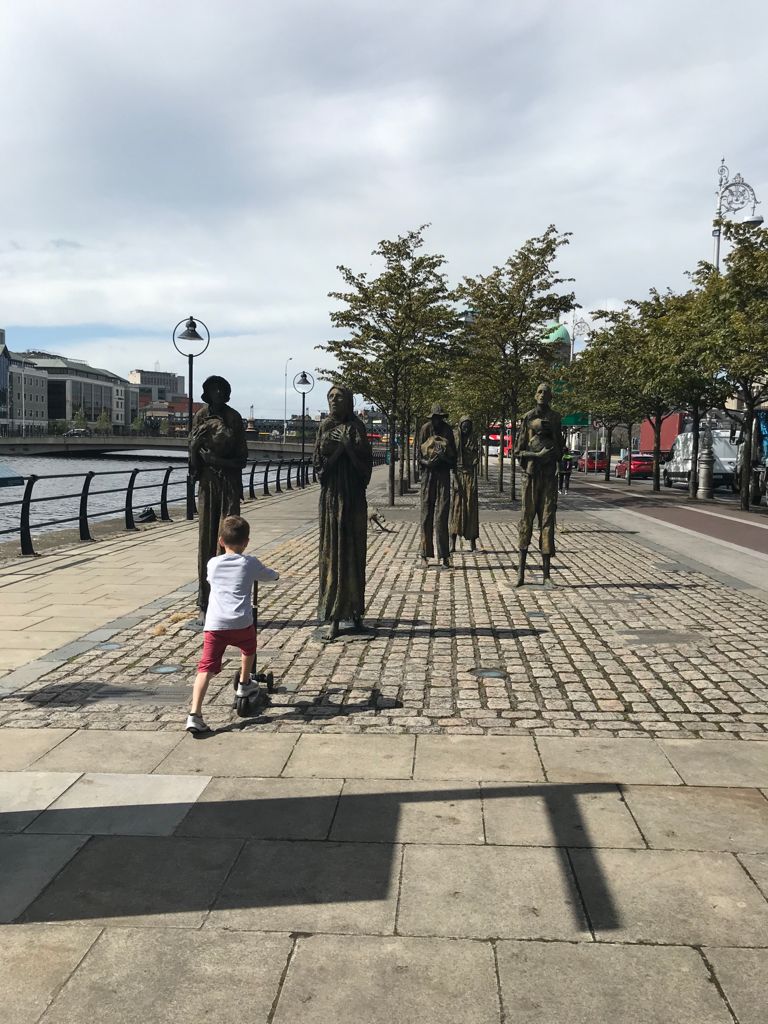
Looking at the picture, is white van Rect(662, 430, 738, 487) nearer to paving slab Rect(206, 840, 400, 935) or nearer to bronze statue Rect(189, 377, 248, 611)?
bronze statue Rect(189, 377, 248, 611)

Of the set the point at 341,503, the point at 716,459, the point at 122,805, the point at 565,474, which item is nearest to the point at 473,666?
the point at 341,503

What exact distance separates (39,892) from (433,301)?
843 inches

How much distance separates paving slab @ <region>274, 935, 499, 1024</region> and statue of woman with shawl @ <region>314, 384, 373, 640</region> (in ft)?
15.0

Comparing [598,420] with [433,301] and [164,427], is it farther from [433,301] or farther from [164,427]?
[164,427]

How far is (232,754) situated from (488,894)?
1939 mm

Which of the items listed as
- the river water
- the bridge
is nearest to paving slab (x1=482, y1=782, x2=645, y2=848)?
the river water

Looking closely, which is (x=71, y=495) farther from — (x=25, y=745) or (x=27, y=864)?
(x=27, y=864)

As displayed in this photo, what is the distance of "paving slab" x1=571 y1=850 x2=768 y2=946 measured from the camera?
2.98 meters

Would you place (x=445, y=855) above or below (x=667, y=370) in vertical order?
below

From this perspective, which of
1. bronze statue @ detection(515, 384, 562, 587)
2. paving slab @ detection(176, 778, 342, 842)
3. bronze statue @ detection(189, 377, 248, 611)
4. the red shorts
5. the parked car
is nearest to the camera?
paving slab @ detection(176, 778, 342, 842)

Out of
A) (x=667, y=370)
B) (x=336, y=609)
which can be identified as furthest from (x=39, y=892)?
(x=667, y=370)

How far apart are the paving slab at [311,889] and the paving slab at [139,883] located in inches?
3.6

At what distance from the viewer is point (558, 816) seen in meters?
3.90

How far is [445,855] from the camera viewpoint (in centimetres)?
354
